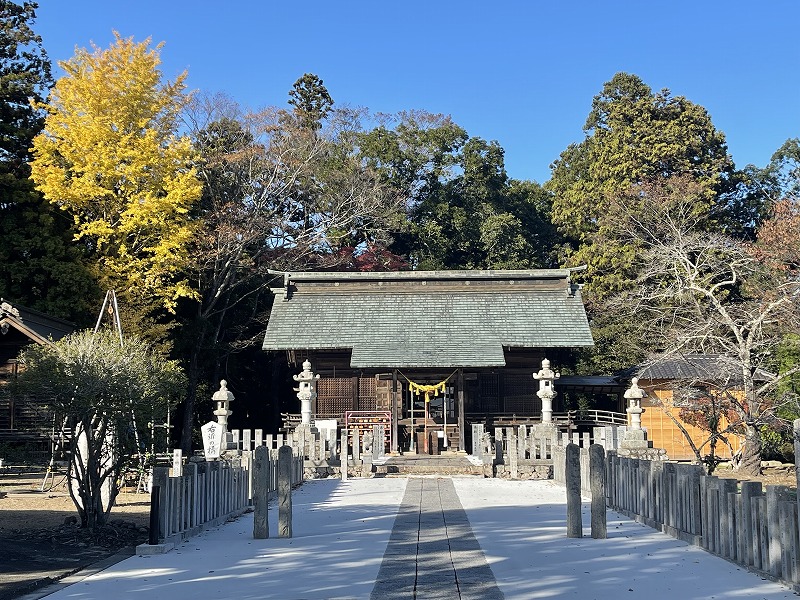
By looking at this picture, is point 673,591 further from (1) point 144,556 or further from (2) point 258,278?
(2) point 258,278

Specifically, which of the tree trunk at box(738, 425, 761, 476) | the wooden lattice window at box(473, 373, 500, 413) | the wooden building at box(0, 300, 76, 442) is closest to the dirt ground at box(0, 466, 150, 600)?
the wooden building at box(0, 300, 76, 442)

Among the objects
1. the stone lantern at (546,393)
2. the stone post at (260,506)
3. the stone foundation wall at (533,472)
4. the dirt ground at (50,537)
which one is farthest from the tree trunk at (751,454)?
the stone post at (260,506)

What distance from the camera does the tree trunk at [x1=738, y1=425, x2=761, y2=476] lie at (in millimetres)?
24430

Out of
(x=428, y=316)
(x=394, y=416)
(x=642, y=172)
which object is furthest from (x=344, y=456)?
(x=642, y=172)

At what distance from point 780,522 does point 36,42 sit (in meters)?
31.8

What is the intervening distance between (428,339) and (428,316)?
1.81m

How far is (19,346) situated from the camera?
25.7 m

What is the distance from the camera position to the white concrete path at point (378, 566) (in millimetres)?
7559

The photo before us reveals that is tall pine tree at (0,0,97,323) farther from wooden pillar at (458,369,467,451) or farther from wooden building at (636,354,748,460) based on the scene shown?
wooden building at (636,354,748,460)

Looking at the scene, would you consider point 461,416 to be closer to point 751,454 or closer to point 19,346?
point 751,454

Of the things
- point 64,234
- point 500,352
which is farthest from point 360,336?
point 64,234

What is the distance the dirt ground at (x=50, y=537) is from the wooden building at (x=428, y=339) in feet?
42.6

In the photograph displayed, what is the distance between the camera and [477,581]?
7.85 meters

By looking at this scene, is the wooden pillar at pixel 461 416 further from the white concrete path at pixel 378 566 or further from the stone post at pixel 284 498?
the stone post at pixel 284 498
